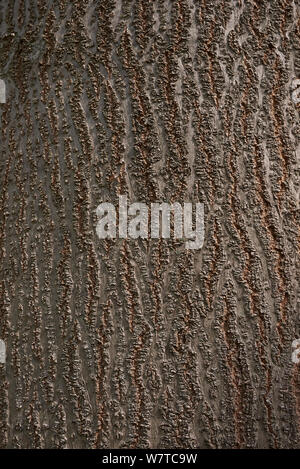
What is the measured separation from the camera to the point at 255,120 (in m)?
1.35

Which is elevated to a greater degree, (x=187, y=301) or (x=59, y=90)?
(x=59, y=90)

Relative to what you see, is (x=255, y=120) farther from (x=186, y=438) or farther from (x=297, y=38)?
(x=186, y=438)

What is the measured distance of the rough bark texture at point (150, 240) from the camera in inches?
50.5

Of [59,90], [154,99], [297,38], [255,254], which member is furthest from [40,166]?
[297,38]

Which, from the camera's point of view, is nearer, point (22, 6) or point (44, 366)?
point (44, 366)

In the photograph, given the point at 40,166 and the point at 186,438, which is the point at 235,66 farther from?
the point at 186,438

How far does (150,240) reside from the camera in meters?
1.31

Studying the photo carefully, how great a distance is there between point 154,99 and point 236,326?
566 mm

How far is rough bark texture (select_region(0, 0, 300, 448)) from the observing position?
50.5 inches

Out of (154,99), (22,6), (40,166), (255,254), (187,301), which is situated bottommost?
(187,301)

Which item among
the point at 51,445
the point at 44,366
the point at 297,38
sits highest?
the point at 297,38

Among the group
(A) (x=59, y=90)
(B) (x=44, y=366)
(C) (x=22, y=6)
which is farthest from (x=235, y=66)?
(B) (x=44, y=366)

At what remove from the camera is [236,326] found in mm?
1290

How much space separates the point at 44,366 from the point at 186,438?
361 mm
